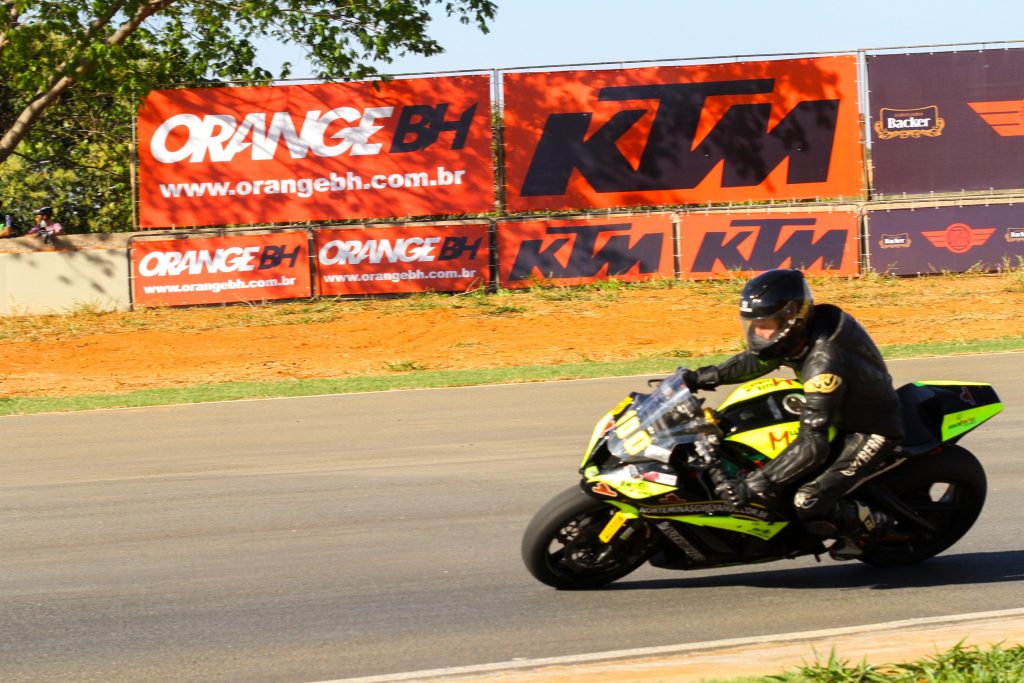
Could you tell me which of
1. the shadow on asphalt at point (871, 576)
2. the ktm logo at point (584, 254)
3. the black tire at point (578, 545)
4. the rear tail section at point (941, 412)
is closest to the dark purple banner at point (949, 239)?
the ktm logo at point (584, 254)

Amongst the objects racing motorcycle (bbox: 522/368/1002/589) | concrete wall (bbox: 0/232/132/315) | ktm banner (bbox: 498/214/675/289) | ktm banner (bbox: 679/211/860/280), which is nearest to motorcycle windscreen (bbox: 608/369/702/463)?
racing motorcycle (bbox: 522/368/1002/589)

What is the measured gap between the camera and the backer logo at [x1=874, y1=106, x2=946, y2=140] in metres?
23.0

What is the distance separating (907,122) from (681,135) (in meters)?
4.04

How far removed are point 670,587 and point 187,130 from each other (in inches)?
717

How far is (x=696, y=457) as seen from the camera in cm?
635

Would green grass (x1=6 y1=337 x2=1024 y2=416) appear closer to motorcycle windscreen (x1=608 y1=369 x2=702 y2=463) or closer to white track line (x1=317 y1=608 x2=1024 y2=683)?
white track line (x1=317 y1=608 x2=1024 y2=683)

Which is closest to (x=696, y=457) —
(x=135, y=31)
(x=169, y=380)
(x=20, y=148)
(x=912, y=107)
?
(x=169, y=380)

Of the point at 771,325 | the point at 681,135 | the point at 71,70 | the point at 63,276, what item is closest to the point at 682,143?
the point at 681,135

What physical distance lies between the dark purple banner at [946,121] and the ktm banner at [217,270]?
10.5m

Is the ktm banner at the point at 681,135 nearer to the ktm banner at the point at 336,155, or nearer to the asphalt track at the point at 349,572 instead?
the ktm banner at the point at 336,155

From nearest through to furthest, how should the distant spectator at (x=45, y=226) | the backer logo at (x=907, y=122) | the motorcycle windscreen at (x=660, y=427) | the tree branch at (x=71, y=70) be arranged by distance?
the motorcycle windscreen at (x=660, y=427), the tree branch at (x=71, y=70), the distant spectator at (x=45, y=226), the backer logo at (x=907, y=122)

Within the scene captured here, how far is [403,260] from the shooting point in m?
22.7

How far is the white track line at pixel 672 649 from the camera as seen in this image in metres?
5.49

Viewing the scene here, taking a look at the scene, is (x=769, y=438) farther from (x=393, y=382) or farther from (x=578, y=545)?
(x=393, y=382)
